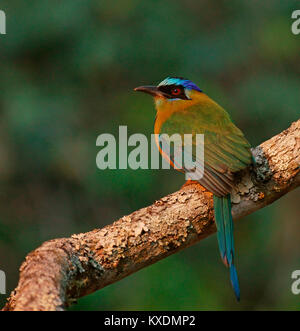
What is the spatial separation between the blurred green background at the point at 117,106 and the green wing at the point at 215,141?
4.87ft

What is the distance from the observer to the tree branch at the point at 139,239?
2330 millimetres

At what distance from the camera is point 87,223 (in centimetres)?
574

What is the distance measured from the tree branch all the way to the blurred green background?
2.08m

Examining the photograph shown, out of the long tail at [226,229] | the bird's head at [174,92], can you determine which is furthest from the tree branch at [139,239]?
the bird's head at [174,92]

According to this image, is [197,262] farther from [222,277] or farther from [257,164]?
[257,164]

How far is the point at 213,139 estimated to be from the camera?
3.43 meters

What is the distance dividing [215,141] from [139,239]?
859 millimetres

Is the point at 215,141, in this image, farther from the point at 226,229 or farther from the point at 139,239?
the point at 139,239

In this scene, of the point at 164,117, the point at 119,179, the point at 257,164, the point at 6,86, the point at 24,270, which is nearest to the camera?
the point at 24,270

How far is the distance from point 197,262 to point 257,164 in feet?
7.88

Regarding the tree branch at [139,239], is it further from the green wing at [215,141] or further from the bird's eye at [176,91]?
the bird's eye at [176,91]

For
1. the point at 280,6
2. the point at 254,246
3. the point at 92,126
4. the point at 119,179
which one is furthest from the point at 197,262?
the point at 280,6

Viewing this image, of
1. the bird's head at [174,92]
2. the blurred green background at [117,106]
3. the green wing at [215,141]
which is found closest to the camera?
the green wing at [215,141]

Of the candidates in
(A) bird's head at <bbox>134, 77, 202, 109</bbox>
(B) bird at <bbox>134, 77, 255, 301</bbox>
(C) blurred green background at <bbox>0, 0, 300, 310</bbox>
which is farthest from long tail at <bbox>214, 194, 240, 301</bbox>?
(C) blurred green background at <bbox>0, 0, 300, 310</bbox>
